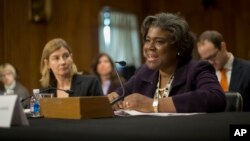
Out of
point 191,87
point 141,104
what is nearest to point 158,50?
point 191,87

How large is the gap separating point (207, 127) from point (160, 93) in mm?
1385

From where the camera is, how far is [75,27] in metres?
8.59

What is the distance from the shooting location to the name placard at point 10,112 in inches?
63.5

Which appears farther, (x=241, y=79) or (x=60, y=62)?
(x=241, y=79)

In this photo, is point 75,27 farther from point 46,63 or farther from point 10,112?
point 10,112

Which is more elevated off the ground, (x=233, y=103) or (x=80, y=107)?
(x=80, y=107)

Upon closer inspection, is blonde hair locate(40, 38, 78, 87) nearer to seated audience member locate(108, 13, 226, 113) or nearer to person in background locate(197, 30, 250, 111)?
seated audience member locate(108, 13, 226, 113)

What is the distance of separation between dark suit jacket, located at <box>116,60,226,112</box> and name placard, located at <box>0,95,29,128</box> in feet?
3.32

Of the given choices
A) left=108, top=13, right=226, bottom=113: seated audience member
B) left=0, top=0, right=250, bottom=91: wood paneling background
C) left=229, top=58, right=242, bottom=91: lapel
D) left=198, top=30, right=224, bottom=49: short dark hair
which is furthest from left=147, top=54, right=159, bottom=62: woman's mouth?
left=0, top=0, right=250, bottom=91: wood paneling background

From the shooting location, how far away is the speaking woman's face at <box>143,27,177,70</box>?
279 centimetres

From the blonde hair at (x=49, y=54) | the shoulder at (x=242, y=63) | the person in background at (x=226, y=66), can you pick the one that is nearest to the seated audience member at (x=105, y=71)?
the person in background at (x=226, y=66)

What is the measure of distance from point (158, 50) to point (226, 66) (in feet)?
7.06

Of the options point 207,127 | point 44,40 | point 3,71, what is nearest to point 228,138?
point 207,127

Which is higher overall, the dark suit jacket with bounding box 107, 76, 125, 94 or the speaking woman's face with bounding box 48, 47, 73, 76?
the speaking woman's face with bounding box 48, 47, 73, 76
